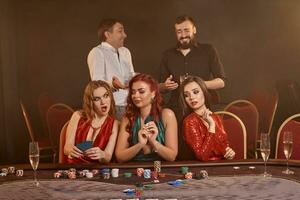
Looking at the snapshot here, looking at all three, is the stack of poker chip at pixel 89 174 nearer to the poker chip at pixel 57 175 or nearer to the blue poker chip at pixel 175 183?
the poker chip at pixel 57 175

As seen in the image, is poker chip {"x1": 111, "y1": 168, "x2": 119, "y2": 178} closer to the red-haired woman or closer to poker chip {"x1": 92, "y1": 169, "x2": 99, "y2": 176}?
poker chip {"x1": 92, "y1": 169, "x2": 99, "y2": 176}

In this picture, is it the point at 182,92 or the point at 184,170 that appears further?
the point at 182,92

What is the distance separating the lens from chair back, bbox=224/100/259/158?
374 centimetres

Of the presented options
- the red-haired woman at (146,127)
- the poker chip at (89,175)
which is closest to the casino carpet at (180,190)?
the poker chip at (89,175)

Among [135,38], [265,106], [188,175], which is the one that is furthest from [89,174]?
[265,106]

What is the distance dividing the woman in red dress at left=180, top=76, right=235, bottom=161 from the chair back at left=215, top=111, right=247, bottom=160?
0.15ft

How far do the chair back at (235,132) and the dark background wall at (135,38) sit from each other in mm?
289

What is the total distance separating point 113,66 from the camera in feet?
12.2

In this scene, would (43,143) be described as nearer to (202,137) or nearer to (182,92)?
(182,92)

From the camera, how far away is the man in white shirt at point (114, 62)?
370 centimetres

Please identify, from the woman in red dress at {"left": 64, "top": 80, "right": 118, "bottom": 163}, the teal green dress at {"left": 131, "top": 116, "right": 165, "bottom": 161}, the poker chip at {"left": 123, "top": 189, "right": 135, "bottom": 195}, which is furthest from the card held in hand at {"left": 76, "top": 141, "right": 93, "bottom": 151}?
the poker chip at {"left": 123, "top": 189, "right": 135, "bottom": 195}

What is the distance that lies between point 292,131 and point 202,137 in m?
0.78

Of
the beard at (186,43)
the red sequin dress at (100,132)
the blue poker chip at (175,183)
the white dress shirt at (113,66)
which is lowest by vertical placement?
the blue poker chip at (175,183)

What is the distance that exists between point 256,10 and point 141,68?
1130 millimetres
